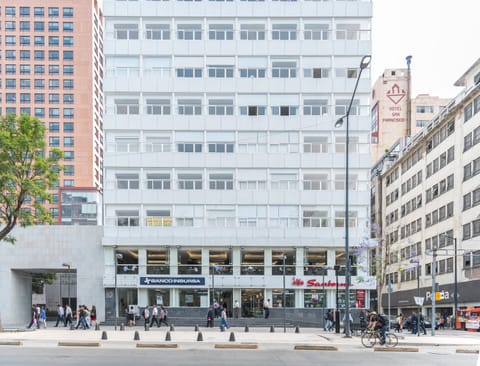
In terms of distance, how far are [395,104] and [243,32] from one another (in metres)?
56.5

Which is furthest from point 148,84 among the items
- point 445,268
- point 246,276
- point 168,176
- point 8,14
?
point 8,14

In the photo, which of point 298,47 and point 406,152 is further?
point 406,152

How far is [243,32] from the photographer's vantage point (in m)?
53.8

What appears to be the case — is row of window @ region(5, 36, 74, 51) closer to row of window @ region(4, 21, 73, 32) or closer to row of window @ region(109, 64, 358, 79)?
row of window @ region(4, 21, 73, 32)

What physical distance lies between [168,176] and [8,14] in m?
83.5

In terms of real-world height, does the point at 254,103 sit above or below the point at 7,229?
above

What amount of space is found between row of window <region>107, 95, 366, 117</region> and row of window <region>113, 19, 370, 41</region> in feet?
18.5

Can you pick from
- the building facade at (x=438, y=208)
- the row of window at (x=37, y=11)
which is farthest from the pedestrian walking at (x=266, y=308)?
the row of window at (x=37, y=11)

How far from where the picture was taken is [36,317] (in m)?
40.9

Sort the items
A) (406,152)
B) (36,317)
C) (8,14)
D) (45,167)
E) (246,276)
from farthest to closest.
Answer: (8,14) → (406,152) → (246,276) → (36,317) → (45,167)

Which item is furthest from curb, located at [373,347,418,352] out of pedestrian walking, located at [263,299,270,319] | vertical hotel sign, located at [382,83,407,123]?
→ vertical hotel sign, located at [382,83,407,123]

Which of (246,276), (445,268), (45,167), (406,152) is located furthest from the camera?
(406,152)

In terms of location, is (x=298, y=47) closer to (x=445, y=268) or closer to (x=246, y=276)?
(x=246, y=276)

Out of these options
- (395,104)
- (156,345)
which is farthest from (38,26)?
(156,345)
